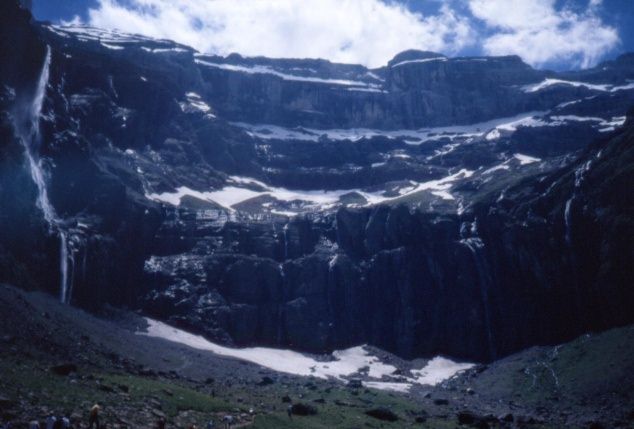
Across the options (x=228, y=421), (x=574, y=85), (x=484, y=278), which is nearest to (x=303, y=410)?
(x=228, y=421)

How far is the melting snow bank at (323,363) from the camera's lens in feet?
247

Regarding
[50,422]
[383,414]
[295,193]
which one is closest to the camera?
[50,422]

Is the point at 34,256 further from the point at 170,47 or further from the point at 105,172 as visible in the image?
the point at 170,47

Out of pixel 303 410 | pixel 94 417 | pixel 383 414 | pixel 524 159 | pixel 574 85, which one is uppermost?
pixel 574 85

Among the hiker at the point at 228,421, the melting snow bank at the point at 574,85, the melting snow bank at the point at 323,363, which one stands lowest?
the hiker at the point at 228,421

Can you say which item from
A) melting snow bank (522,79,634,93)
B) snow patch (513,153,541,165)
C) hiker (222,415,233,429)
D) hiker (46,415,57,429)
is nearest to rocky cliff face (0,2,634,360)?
snow patch (513,153,541,165)

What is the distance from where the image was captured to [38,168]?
81000 millimetres

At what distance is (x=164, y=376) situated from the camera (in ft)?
151

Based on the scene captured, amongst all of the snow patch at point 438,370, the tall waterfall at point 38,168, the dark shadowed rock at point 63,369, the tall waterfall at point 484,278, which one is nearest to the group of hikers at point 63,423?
the dark shadowed rock at point 63,369

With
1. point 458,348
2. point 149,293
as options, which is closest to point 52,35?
point 149,293

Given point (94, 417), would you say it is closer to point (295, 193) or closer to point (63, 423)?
point (63, 423)

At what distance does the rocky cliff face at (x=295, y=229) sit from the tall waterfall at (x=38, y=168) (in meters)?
0.65

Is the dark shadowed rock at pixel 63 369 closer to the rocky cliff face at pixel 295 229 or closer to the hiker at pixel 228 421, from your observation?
the hiker at pixel 228 421

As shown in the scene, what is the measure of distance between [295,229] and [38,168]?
43188 millimetres
